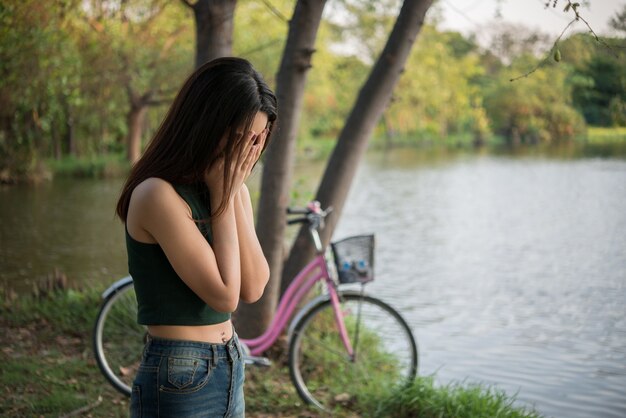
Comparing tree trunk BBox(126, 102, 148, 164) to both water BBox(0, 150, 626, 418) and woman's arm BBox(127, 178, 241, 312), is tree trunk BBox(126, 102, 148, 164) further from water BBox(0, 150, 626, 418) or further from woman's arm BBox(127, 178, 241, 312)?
woman's arm BBox(127, 178, 241, 312)

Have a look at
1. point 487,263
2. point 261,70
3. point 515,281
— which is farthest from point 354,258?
point 261,70

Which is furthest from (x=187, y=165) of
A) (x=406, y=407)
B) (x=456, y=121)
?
(x=456, y=121)

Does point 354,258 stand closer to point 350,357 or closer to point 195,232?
point 350,357

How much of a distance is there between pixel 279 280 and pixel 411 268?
515 cm

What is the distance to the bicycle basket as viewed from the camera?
14.8 feet

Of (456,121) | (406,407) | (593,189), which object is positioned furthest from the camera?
(456,121)

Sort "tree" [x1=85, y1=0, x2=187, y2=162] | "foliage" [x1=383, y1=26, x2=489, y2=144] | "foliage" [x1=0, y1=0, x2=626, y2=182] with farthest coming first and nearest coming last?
"foliage" [x1=383, y1=26, x2=489, y2=144]
"tree" [x1=85, y1=0, x2=187, y2=162]
"foliage" [x1=0, y1=0, x2=626, y2=182]

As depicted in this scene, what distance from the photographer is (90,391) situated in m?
4.55

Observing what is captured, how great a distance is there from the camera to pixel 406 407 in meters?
4.36

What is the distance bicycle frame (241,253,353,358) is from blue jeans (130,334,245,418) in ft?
8.53

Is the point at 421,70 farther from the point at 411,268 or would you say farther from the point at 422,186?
the point at 411,268

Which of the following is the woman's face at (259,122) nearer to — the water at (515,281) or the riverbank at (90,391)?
the riverbank at (90,391)

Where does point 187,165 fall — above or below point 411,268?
above

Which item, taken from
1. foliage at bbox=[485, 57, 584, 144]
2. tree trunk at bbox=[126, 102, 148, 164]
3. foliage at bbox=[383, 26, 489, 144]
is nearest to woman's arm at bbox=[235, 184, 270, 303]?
tree trunk at bbox=[126, 102, 148, 164]
